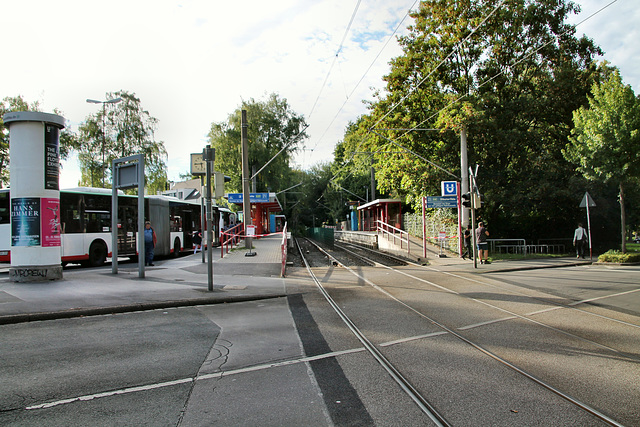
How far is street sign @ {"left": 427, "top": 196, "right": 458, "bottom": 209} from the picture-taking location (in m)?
21.2

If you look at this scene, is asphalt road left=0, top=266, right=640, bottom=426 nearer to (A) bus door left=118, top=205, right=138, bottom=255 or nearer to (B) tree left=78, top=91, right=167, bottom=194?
(A) bus door left=118, top=205, right=138, bottom=255

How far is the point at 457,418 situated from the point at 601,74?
30.8 meters

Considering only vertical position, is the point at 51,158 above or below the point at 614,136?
below

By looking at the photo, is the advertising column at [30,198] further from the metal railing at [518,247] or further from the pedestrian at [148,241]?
the metal railing at [518,247]

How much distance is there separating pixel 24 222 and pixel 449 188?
17.5 meters

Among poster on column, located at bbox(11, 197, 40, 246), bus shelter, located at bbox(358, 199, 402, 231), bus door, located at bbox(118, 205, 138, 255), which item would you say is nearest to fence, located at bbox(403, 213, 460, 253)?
bus shelter, located at bbox(358, 199, 402, 231)

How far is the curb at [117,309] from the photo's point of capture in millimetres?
7098

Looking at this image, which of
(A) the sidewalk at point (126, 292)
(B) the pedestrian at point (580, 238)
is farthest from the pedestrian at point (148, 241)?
(B) the pedestrian at point (580, 238)

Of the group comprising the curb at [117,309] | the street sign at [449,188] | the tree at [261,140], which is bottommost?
the curb at [117,309]

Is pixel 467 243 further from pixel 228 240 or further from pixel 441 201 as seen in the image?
pixel 228 240

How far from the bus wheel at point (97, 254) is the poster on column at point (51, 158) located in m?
6.19

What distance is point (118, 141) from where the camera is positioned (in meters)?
42.3

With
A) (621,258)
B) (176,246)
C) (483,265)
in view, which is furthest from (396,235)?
(176,246)

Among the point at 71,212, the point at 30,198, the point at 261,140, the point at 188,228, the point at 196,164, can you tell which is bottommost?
Answer: the point at 188,228
